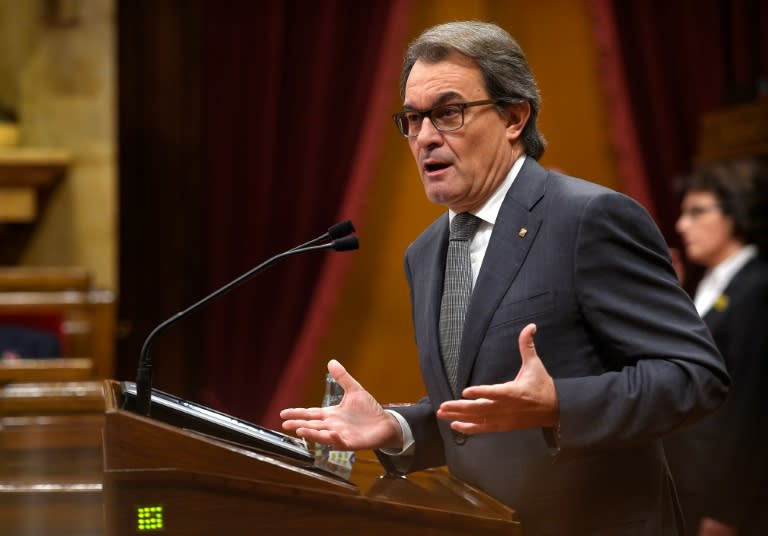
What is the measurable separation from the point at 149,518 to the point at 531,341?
52 centimetres

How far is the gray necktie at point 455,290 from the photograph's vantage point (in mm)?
1632

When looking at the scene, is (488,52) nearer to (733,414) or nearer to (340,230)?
(340,230)

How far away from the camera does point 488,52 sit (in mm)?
1665

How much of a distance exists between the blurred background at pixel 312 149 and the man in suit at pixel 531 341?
8.81ft

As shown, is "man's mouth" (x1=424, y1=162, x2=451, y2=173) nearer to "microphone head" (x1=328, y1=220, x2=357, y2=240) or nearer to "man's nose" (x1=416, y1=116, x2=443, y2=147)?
"man's nose" (x1=416, y1=116, x2=443, y2=147)

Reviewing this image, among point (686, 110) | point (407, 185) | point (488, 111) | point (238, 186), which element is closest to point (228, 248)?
point (238, 186)

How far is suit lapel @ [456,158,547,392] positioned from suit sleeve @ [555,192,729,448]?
0.09 m

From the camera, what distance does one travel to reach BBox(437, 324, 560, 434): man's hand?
50.9 inches

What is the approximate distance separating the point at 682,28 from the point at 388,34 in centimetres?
127

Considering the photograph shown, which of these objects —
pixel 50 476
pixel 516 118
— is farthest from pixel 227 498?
pixel 50 476

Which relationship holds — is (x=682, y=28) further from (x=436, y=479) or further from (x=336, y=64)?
(x=436, y=479)

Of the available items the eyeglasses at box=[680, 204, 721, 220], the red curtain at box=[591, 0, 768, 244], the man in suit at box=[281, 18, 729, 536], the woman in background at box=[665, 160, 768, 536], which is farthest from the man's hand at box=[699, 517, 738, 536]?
the red curtain at box=[591, 0, 768, 244]

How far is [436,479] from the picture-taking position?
158cm

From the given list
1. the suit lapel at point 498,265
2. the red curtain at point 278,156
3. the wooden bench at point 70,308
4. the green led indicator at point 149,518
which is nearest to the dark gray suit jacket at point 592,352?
the suit lapel at point 498,265
